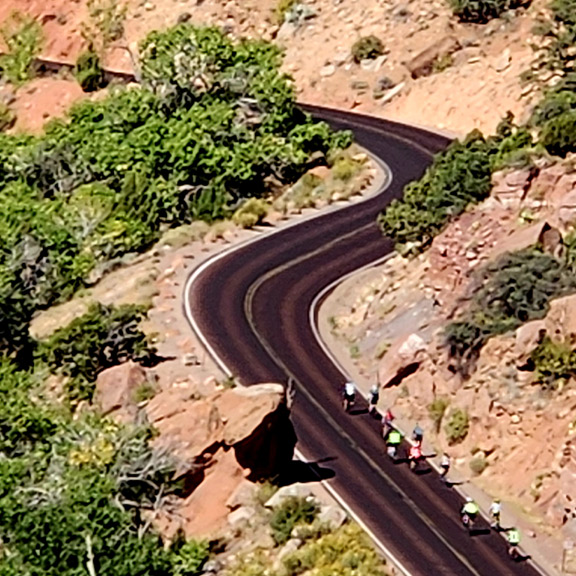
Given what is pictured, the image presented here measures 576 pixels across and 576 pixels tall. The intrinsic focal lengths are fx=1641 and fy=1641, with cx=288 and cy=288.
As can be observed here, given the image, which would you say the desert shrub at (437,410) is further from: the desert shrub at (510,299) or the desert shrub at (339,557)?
the desert shrub at (339,557)

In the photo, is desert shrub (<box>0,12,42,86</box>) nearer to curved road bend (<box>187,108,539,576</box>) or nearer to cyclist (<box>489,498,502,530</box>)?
curved road bend (<box>187,108,539,576</box>)

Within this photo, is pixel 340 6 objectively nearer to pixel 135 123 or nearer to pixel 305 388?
pixel 135 123

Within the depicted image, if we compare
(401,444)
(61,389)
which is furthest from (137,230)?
(401,444)

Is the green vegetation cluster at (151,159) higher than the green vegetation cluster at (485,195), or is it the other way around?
the green vegetation cluster at (485,195)

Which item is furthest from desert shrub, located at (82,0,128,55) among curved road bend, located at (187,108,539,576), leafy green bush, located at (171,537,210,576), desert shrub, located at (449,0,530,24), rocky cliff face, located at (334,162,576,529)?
A: leafy green bush, located at (171,537,210,576)

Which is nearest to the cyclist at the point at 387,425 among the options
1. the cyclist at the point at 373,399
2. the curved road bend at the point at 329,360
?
the curved road bend at the point at 329,360

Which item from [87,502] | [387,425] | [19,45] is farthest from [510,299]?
[19,45]

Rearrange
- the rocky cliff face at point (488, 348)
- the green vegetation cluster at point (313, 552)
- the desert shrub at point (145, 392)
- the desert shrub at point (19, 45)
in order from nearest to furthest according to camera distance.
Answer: the green vegetation cluster at point (313, 552) < the rocky cliff face at point (488, 348) < the desert shrub at point (145, 392) < the desert shrub at point (19, 45)
